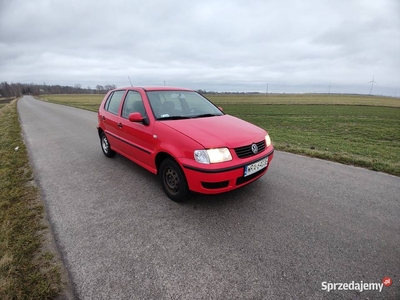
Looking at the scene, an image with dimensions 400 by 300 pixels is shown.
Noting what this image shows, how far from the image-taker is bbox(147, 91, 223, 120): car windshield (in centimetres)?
339

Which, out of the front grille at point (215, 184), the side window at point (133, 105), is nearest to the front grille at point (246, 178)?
the front grille at point (215, 184)

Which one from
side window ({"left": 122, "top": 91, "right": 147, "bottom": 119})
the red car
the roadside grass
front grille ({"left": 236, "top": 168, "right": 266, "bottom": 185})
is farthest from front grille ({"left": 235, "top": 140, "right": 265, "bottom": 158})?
the roadside grass

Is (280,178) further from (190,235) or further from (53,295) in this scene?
(53,295)

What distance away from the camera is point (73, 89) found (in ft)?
436

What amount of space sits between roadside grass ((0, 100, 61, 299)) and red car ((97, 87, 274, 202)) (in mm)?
1552

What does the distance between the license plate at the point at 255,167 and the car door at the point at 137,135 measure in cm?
141

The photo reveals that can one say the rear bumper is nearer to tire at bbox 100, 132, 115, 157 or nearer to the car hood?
the car hood

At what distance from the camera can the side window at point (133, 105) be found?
3568 mm

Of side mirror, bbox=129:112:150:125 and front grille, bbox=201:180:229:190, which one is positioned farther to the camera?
side mirror, bbox=129:112:150:125

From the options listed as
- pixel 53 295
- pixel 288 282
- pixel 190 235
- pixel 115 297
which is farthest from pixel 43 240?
pixel 288 282

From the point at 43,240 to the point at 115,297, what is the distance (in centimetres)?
120

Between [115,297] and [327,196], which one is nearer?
[115,297]
